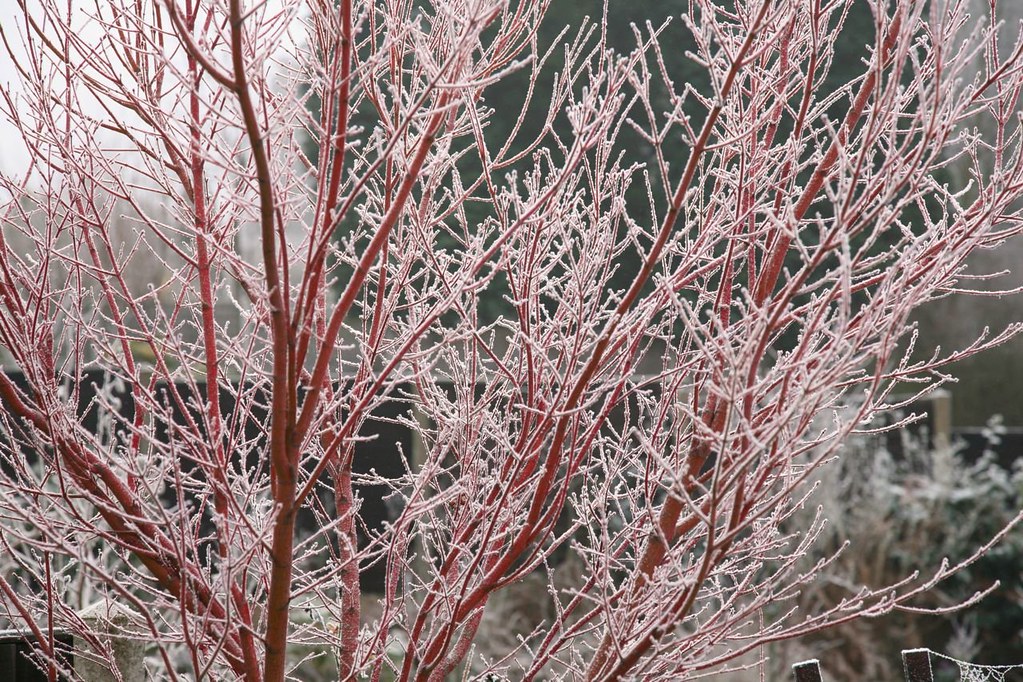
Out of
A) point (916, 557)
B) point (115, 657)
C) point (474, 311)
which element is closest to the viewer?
point (474, 311)

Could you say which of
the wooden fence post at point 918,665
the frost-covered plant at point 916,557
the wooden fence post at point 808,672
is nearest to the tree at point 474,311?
the wooden fence post at point 808,672

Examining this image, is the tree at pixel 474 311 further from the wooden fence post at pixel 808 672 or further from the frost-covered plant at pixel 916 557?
the frost-covered plant at pixel 916 557

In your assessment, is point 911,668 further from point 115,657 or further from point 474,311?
point 115,657

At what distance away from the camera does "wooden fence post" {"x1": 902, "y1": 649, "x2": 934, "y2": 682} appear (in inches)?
88.4

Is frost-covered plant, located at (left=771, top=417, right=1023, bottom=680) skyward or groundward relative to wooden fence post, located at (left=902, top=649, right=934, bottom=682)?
groundward

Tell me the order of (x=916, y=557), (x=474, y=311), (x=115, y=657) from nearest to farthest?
(x=474, y=311) < (x=115, y=657) < (x=916, y=557)

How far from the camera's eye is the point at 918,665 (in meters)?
2.26

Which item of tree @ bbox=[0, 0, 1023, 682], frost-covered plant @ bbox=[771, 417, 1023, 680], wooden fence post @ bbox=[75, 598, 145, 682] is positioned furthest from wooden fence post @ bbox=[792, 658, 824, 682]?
frost-covered plant @ bbox=[771, 417, 1023, 680]

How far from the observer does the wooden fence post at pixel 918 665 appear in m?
2.25

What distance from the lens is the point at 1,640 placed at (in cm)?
233

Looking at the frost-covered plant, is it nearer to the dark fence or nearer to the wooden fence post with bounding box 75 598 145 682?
the dark fence

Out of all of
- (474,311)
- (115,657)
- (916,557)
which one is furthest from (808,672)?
(916,557)

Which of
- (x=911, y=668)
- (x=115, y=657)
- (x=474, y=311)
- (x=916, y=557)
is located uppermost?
(x=474, y=311)

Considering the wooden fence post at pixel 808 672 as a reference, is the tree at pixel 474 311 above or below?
above
